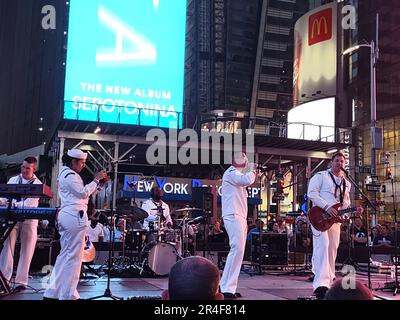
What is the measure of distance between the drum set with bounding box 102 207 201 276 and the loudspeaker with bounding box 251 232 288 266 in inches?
73.0

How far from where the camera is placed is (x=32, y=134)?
47.1 meters

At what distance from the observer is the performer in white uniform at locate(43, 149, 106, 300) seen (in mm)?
6445

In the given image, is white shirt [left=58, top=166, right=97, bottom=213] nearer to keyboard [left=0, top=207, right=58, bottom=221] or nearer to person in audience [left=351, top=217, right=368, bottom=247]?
keyboard [left=0, top=207, right=58, bottom=221]

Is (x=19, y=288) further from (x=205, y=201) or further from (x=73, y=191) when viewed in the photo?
(x=205, y=201)

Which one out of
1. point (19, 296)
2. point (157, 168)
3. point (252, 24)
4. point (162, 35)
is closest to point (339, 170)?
point (19, 296)

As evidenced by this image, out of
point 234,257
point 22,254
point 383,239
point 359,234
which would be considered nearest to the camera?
point 234,257

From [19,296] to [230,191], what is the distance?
3.52 metres

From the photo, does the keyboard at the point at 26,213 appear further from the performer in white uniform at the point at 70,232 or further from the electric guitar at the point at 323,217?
the electric guitar at the point at 323,217

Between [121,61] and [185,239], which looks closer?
[185,239]

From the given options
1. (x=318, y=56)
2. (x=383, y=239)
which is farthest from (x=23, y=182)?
(x=318, y=56)

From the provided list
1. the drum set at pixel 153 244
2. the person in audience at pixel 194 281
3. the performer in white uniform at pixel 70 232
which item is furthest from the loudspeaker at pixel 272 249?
the person in audience at pixel 194 281

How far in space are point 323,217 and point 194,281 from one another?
5.48 m

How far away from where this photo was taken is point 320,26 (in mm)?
43312

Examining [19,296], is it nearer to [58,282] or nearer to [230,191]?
[58,282]
